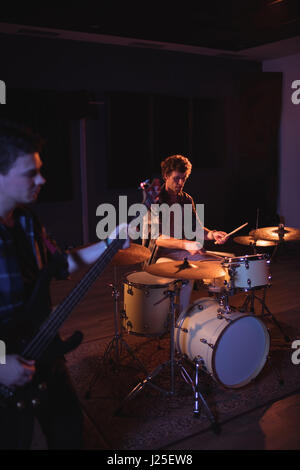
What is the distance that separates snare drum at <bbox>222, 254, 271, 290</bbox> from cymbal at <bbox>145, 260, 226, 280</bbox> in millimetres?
104

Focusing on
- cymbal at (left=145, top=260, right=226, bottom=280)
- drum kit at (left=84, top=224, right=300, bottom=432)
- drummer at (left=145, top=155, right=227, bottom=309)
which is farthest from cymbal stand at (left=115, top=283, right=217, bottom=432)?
drummer at (left=145, top=155, right=227, bottom=309)

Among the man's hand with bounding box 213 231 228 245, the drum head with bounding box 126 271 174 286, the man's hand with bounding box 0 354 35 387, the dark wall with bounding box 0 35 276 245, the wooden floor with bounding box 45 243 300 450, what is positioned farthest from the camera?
the dark wall with bounding box 0 35 276 245

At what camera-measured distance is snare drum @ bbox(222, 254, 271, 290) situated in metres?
2.79

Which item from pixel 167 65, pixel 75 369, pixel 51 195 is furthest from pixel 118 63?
pixel 75 369

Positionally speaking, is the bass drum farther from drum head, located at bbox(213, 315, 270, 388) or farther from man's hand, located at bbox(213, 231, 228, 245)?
man's hand, located at bbox(213, 231, 228, 245)

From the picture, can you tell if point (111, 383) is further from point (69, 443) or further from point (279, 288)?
point (279, 288)

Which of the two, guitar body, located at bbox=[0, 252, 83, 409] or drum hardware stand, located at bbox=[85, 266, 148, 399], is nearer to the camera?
guitar body, located at bbox=[0, 252, 83, 409]

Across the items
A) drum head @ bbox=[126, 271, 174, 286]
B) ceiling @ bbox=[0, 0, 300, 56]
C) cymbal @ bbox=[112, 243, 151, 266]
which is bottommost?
drum head @ bbox=[126, 271, 174, 286]

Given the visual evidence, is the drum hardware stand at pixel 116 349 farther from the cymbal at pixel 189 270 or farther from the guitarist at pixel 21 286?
the guitarist at pixel 21 286

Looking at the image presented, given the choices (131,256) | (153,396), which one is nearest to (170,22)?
(131,256)

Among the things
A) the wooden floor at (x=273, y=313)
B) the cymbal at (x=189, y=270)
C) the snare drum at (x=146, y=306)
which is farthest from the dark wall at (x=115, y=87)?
the cymbal at (x=189, y=270)

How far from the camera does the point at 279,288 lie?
4926 mm

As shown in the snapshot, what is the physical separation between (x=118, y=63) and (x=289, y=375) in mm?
5358

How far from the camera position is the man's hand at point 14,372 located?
1424 millimetres
